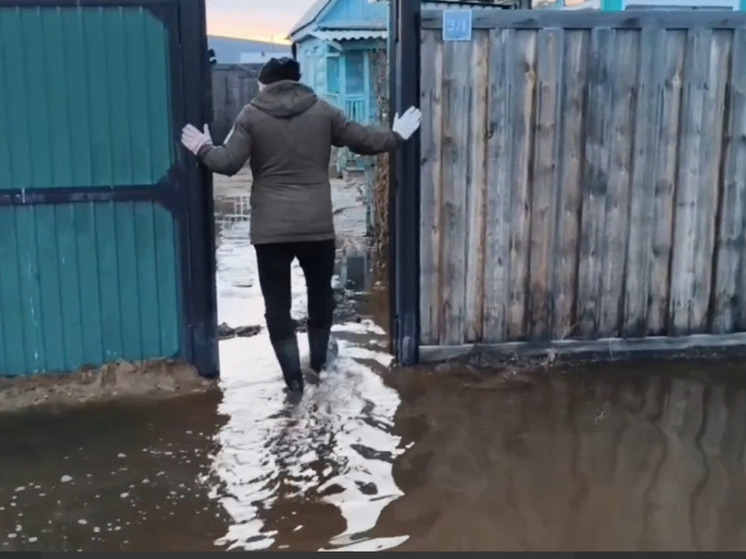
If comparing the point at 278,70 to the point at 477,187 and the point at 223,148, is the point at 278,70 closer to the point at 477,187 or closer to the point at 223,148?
the point at 223,148

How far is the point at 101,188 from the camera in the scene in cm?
502

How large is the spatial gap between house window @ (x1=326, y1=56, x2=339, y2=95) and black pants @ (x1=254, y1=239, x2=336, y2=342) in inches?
627

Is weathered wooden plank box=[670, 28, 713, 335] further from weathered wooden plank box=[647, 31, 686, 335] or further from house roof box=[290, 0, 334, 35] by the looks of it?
house roof box=[290, 0, 334, 35]

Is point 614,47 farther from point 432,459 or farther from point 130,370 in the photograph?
point 130,370

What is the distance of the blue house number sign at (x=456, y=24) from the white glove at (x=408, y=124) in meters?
0.46

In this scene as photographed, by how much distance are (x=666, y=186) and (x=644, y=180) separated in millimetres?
140

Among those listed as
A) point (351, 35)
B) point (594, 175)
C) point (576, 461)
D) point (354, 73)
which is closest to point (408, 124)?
point (594, 175)

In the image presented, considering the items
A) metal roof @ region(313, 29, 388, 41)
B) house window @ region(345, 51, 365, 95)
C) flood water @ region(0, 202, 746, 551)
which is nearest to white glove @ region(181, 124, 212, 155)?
flood water @ region(0, 202, 746, 551)

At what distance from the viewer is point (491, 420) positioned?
4691 millimetres

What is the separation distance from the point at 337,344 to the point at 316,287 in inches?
29.3

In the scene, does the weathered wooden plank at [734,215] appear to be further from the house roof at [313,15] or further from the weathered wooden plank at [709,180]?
the house roof at [313,15]

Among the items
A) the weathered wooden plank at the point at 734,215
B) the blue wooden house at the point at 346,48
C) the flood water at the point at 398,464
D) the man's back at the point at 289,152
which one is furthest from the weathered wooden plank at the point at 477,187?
the blue wooden house at the point at 346,48

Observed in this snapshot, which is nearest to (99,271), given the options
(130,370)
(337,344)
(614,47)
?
(130,370)

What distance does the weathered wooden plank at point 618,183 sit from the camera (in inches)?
210
